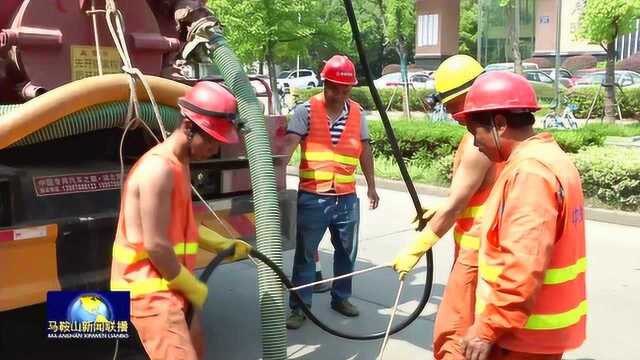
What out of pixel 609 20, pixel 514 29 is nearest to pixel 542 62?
pixel 514 29

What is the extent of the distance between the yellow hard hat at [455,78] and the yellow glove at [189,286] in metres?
1.41

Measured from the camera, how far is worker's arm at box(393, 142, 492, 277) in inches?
118

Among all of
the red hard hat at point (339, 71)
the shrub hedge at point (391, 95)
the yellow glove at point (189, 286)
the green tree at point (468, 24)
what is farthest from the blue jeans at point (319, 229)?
the green tree at point (468, 24)

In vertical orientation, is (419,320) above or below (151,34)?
below

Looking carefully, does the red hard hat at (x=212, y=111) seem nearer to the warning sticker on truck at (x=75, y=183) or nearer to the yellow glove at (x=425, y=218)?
the warning sticker on truck at (x=75, y=183)

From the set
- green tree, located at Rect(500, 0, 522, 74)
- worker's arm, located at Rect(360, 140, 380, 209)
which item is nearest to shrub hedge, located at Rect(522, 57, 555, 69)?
green tree, located at Rect(500, 0, 522, 74)

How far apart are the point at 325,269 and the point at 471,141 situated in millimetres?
3061

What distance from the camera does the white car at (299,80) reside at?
35.2 meters

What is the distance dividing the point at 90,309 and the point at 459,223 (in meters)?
1.65

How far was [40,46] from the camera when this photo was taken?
3.38m

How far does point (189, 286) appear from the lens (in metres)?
2.52

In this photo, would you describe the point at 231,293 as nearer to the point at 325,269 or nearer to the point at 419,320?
the point at 325,269

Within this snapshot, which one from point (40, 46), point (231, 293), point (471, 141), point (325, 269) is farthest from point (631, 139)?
point (40, 46)

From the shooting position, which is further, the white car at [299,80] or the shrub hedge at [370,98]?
the white car at [299,80]
